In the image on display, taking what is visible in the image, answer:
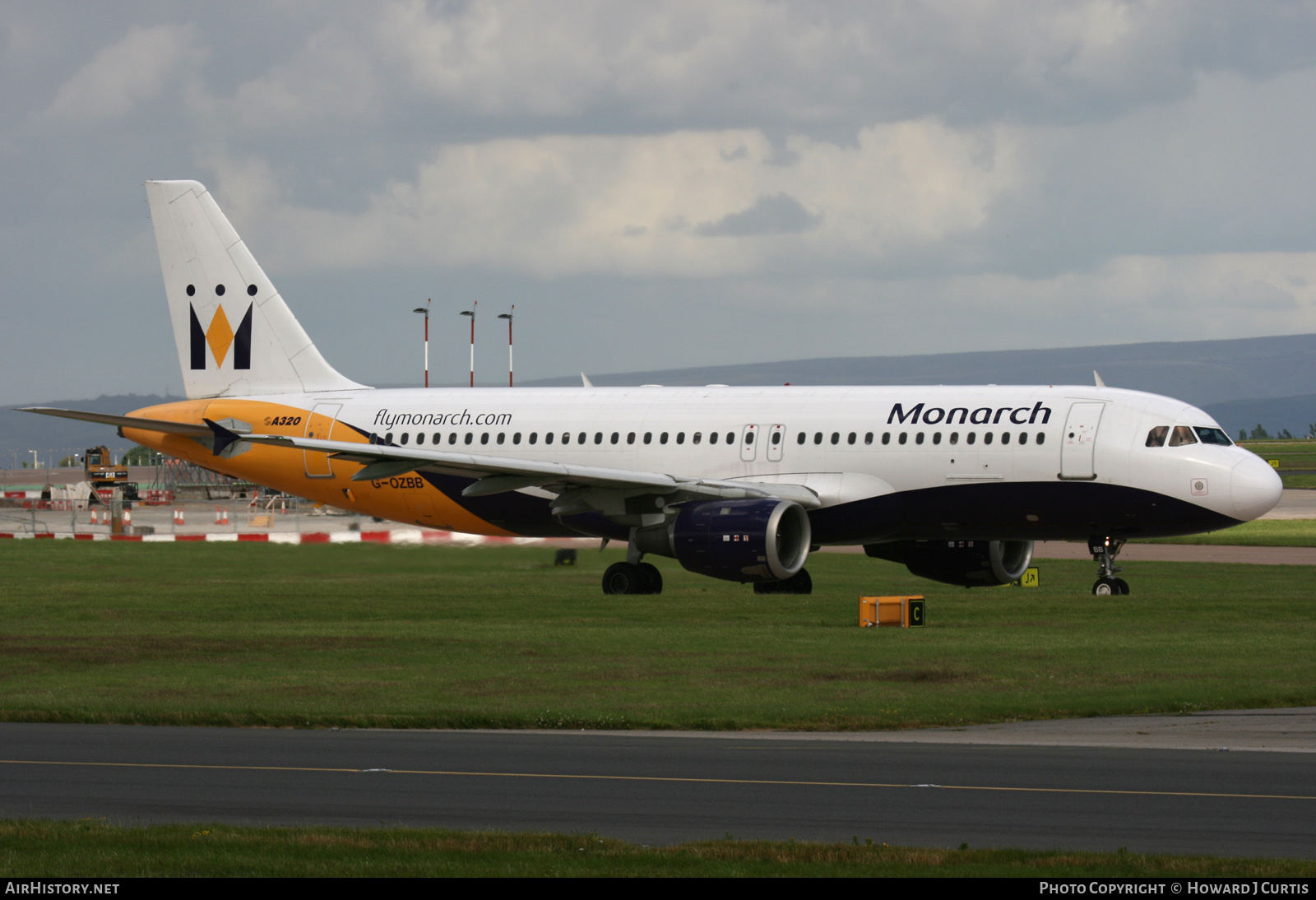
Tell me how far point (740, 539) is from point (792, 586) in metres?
5.71

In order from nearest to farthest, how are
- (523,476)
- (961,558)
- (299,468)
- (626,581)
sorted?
(523,476) < (626,581) < (961,558) < (299,468)

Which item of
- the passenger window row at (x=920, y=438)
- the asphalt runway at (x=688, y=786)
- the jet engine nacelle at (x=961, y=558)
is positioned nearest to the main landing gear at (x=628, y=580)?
the passenger window row at (x=920, y=438)

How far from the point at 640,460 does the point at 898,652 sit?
13.9 meters

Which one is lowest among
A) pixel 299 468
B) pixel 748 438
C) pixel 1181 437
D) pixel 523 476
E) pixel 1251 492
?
pixel 1251 492

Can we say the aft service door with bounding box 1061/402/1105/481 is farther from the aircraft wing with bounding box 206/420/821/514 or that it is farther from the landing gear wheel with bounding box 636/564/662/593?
the landing gear wheel with bounding box 636/564/662/593

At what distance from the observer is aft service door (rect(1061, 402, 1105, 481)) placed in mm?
32938

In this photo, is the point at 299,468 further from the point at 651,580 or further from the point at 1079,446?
the point at 1079,446

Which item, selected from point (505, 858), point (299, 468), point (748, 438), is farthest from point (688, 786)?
point (299, 468)

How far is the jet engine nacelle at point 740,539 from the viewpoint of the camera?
31.9 metres

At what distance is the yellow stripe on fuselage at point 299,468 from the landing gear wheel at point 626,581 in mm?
4312

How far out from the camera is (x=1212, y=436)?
33.4m

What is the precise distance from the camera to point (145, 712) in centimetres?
1919

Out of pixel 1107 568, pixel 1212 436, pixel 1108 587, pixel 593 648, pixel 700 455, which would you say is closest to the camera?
pixel 593 648

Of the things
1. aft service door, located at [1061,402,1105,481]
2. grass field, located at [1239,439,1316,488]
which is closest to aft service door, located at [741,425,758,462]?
aft service door, located at [1061,402,1105,481]
